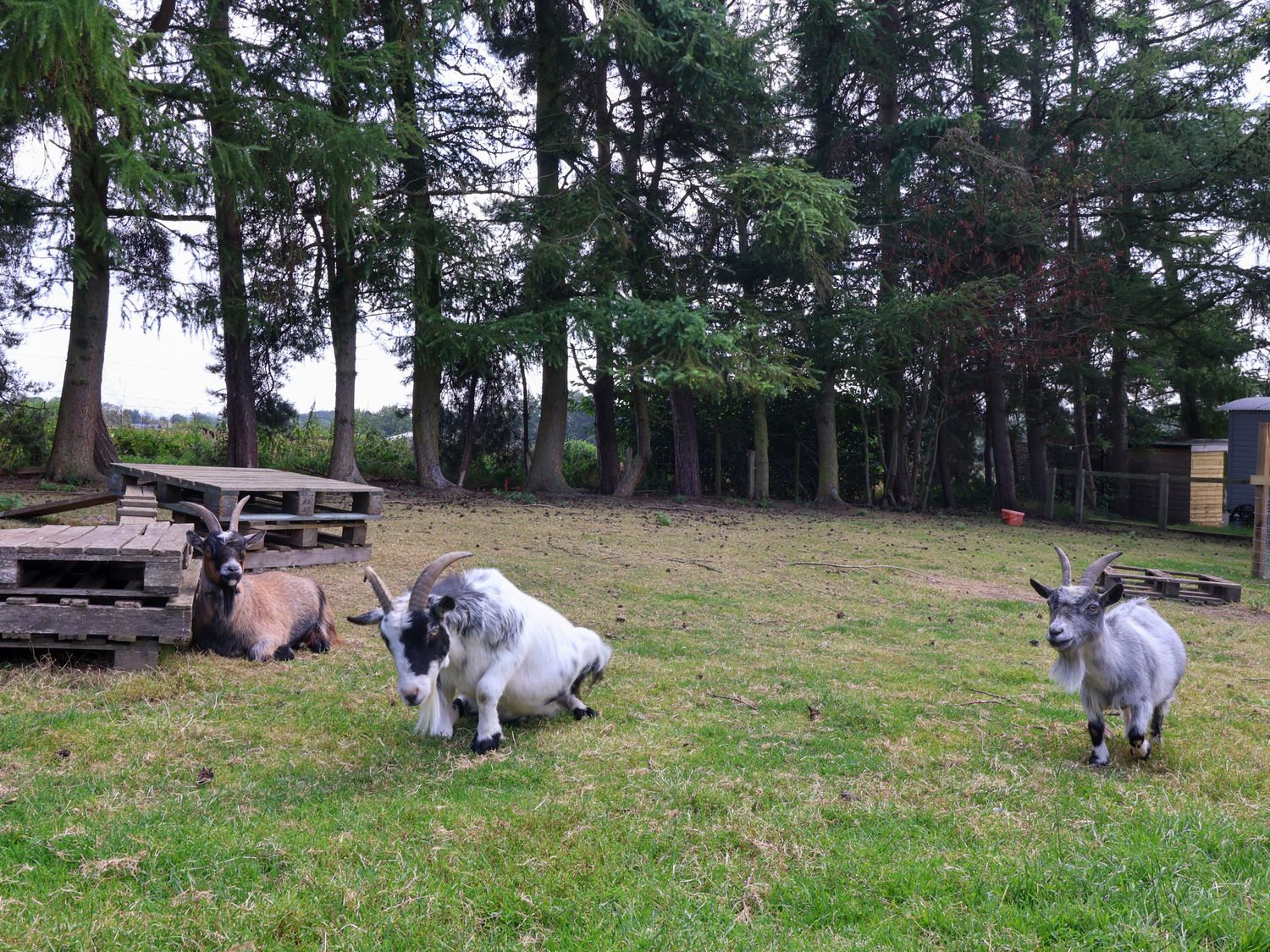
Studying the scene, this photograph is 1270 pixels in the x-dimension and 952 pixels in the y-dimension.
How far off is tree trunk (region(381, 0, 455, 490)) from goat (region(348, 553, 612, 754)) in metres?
11.3

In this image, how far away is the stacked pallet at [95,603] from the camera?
522 centimetres

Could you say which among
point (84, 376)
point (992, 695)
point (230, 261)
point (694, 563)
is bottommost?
point (992, 695)


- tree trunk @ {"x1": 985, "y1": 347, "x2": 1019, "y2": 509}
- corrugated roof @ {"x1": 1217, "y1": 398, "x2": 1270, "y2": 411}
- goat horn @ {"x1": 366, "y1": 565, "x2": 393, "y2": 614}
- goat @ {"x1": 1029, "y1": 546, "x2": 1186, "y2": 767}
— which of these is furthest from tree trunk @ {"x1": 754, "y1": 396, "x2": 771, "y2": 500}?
goat horn @ {"x1": 366, "y1": 565, "x2": 393, "y2": 614}

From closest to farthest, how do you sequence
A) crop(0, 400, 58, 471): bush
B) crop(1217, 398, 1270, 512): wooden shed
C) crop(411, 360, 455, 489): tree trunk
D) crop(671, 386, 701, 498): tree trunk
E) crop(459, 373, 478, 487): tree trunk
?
1. crop(0, 400, 58, 471): bush
2. crop(411, 360, 455, 489): tree trunk
3. crop(1217, 398, 1270, 512): wooden shed
4. crop(671, 386, 701, 498): tree trunk
5. crop(459, 373, 478, 487): tree trunk

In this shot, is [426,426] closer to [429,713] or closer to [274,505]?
[274,505]

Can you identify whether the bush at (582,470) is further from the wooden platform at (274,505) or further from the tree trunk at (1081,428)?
the wooden platform at (274,505)

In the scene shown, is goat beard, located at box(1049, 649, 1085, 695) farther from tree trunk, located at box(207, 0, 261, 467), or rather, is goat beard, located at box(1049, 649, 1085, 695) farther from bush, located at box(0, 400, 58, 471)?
bush, located at box(0, 400, 58, 471)

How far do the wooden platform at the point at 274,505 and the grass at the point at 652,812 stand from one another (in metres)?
2.47

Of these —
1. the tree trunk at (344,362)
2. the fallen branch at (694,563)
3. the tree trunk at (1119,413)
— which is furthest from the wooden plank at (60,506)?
the tree trunk at (1119,413)

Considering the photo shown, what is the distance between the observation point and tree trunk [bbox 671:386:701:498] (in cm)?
2144

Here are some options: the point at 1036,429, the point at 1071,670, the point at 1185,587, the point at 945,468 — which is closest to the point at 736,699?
the point at 1071,670

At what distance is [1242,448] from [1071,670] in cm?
2111

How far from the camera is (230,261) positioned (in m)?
15.0

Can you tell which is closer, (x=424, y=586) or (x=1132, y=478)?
(x=424, y=586)
